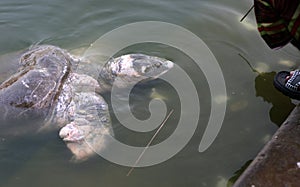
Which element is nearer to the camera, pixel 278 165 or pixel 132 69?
pixel 278 165

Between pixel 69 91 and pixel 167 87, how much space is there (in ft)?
2.74

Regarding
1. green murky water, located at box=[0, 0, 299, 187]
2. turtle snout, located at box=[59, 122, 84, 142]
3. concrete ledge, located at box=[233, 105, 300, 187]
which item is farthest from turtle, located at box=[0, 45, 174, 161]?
concrete ledge, located at box=[233, 105, 300, 187]

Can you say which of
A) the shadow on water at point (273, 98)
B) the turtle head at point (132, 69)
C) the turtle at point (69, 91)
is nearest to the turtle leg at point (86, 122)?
the turtle at point (69, 91)

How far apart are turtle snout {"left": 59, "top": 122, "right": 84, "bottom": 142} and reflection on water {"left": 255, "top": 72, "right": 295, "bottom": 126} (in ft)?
4.91

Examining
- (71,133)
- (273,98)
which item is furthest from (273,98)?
(71,133)

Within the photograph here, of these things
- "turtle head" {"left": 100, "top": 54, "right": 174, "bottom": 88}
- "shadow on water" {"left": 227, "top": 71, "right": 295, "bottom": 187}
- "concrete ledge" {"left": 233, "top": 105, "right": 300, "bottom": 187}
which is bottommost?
"shadow on water" {"left": 227, "top": 71, "right": 295, "bottom": 187}

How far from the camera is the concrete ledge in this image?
238 cm

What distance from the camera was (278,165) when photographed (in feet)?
8.11

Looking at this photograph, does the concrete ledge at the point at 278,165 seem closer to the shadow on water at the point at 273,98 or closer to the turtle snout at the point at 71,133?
the shadow on water at the point at 273,98

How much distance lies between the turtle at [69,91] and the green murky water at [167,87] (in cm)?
12

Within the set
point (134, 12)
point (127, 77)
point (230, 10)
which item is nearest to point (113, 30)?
point (134, 12)

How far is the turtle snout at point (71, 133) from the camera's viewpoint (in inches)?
123

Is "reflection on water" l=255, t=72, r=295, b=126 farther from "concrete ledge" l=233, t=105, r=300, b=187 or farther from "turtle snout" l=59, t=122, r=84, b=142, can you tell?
"turtle snout" l=59, t=122, r=84, b=142

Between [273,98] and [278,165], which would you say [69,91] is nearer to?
[273,98]
